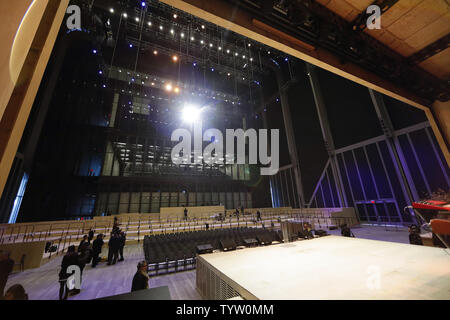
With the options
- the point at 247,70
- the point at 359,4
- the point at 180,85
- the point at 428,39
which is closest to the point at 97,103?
the point at 180,85

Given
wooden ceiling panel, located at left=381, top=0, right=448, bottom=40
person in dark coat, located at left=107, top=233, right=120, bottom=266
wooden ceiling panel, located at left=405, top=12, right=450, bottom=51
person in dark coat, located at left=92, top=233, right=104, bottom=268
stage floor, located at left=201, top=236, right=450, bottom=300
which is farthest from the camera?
person in dark coat, located at left=107, top=233, right=120, bottom=266

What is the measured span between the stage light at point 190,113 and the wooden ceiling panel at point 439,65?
16852 mm

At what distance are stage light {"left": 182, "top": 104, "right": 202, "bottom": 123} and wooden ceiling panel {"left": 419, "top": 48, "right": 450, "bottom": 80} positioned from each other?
16.9m

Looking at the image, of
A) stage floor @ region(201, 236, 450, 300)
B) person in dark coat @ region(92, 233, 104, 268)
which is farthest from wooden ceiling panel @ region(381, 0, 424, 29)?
person in dark coat @ region(92, 233, 104, 268)

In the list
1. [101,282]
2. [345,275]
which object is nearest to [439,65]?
[345,275]

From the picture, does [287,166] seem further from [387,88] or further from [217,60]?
[387,88]

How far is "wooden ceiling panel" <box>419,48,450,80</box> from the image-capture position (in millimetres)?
3816

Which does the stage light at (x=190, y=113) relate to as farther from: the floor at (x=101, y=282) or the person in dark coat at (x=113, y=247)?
the floor at (x=101, y=282)

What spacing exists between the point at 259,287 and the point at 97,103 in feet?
70.5

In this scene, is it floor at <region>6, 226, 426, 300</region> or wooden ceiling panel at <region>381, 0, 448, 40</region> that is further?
floor at <region>6, 226, 426, 300</region>

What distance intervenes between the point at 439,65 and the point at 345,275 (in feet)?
18.3

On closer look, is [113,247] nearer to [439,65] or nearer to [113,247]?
[113,247]

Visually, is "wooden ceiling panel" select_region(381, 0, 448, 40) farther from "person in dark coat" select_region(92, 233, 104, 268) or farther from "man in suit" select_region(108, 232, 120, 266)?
"person in dark coat" select_region(92, 233, 104, 268)

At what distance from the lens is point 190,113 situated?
20031 millimetres
